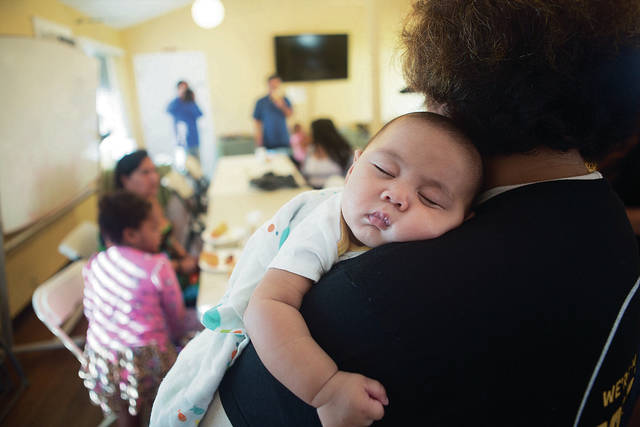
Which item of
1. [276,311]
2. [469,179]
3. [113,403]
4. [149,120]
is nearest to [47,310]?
[113,403]

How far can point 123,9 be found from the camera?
5.66 metres

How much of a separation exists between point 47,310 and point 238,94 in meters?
6.45

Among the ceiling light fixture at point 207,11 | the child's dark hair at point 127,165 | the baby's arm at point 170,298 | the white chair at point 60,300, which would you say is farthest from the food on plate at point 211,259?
the ceiling light fixture at point 207,11

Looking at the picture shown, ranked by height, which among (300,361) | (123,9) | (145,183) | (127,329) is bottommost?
(127,329)

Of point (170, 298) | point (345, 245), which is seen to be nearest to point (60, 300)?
point (170, 298)

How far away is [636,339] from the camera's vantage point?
0.57 meters

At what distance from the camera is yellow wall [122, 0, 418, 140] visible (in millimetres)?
7031

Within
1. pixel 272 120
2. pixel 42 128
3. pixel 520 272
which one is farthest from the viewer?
pixel 272 120

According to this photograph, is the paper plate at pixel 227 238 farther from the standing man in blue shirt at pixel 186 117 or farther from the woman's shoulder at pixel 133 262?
the standing man in blue shirt at pixel 186 117

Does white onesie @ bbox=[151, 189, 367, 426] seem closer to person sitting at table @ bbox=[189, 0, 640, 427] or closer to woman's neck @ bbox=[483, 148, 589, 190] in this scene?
person sitting at table @ bbox=[189, 0, 640, 427]

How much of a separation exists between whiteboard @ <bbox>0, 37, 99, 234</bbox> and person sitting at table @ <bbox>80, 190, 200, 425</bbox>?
50.9 inches

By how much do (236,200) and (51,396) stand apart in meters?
1.69

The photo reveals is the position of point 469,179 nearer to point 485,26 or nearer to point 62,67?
point 485,26

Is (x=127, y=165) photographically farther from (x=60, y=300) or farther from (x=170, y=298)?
(x=170, y=298)
